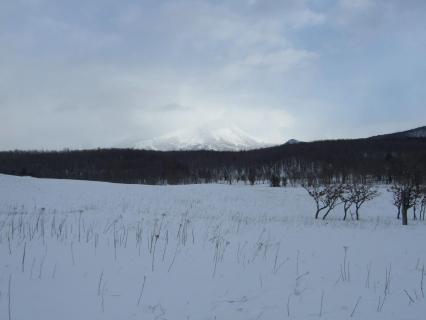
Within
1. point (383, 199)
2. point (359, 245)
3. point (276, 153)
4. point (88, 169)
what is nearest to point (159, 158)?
point (88, 169)

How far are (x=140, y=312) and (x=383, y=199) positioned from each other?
45312mm

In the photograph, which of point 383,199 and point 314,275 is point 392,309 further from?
point 383,199

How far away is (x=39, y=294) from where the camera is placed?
4.41m

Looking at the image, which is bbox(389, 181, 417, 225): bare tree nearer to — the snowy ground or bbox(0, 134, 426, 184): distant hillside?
the snowy ground

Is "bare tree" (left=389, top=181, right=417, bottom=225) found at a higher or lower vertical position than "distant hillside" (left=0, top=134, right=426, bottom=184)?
lower

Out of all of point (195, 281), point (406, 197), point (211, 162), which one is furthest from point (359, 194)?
point (211, 162)

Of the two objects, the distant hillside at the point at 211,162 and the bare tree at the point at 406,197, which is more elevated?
the distant hillside at the point at 211,162

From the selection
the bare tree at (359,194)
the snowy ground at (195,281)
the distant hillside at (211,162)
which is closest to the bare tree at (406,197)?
the bare tree at (359,194)

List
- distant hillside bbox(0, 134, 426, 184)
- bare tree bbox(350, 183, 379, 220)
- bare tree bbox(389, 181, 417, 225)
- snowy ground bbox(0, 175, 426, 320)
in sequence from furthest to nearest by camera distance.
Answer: distant hillside bbox(0, 134, 426, 184) → bare tree bbox(350, 183, 379, 220) → bare tree bbox(389, 181, 417, 225) → snowy ground bbox(0, 175, 426, 320)

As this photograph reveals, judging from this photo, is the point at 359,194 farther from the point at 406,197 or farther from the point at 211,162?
the point at 211,162

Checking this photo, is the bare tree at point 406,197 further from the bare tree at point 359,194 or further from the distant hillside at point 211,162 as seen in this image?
the distant hillside at point 211,162

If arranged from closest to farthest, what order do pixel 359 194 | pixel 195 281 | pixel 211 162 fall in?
pixel 195 281 → pixel 359 194 → pixel 211 162

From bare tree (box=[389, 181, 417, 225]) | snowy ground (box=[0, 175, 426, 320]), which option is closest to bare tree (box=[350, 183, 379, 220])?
bare tree (box=[389, 181, 417, 225])

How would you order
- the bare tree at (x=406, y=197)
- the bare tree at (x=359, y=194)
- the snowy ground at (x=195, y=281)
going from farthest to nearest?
1. the bare tree at (x=359, y=194)
2. the bare tree at (x=406, y=197)
3. the snowy ground at (x=195, y=281)
